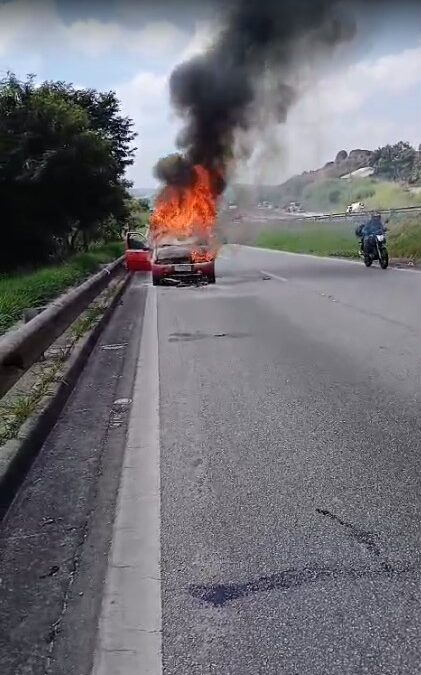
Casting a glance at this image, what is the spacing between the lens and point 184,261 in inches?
838

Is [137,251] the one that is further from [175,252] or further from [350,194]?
[350,194]

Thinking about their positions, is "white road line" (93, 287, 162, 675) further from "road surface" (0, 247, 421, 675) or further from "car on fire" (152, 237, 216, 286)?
"car on fire" (152, 237, 216, 286)

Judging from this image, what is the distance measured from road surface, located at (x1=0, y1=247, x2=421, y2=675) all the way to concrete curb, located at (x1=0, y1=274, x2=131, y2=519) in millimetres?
86

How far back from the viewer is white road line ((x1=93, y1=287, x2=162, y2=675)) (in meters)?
2.88

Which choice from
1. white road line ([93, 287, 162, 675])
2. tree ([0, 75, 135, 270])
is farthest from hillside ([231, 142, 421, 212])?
white road line ([93, 287, 162, 675])

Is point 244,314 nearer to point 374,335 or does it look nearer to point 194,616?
point 374,335

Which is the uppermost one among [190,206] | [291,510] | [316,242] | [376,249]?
[190,206]

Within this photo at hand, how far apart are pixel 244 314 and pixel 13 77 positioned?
17.6 metres

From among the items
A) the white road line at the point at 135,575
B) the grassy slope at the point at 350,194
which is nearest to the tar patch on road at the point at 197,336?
the white road line at the point at 135,575

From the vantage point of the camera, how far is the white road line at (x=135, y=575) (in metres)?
2.88

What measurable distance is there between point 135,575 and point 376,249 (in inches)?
822

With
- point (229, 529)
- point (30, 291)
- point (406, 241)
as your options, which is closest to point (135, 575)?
point (229, 529)

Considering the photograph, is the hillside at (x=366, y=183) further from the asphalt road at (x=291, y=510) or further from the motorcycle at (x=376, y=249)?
the asphalt road at (x=291, y=510)

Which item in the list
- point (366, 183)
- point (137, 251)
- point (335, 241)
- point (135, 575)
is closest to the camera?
point (135, 575)
